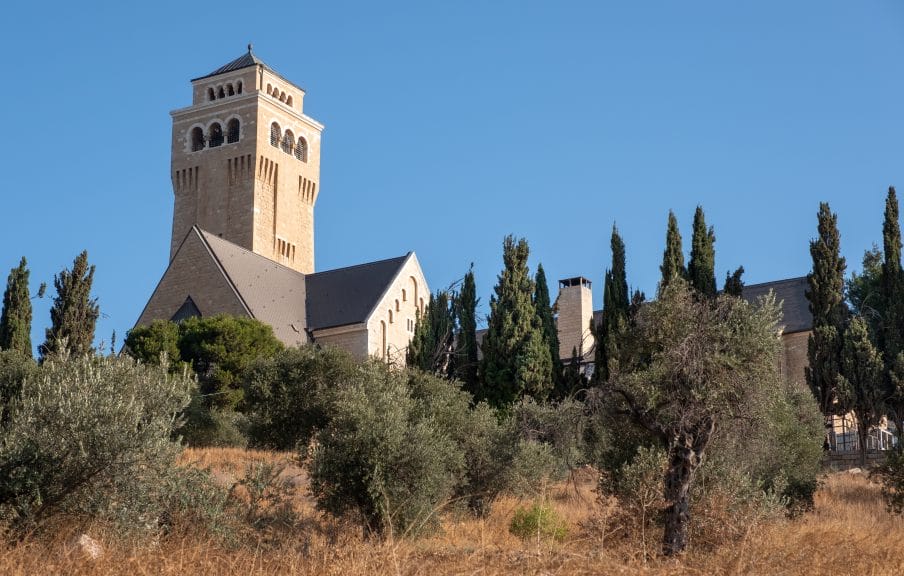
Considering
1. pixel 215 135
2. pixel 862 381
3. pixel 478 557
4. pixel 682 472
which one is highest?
pixel 215 135

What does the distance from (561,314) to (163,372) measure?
3711 cm

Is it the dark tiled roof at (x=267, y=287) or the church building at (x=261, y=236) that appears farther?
the church building at (x=261, y=236)

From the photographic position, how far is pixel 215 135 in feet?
236

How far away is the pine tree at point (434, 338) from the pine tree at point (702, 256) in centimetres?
1101

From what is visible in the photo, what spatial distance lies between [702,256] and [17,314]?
24.9m

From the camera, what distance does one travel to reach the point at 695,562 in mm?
13641

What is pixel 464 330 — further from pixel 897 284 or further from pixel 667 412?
pixel 667 412

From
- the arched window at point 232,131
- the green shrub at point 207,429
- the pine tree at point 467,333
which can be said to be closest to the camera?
the green shrub at point 207,429

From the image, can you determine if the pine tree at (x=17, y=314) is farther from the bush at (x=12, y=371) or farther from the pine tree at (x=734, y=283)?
the pine tree at (x=734, y=283)

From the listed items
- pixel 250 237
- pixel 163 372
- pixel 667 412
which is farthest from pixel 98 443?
pixel 250 237

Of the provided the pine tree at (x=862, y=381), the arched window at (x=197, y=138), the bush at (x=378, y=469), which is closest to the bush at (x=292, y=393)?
the bush at (x=378, y=469)

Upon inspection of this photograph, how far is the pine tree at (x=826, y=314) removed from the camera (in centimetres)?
4128

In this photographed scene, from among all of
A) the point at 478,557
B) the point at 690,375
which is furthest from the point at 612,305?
the point at 478,557

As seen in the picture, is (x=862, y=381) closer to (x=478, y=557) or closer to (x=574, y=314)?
(x=574, y=314)
